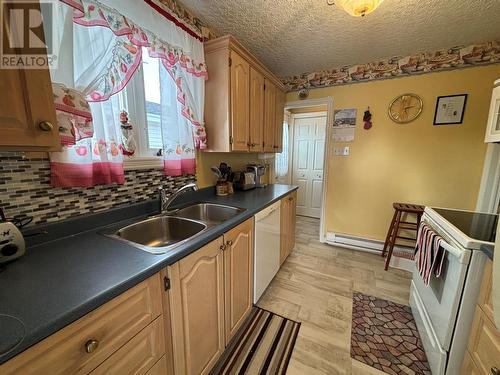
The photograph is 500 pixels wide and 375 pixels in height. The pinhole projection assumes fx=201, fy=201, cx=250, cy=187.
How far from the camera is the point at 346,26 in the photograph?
170cm

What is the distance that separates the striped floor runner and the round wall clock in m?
2.48

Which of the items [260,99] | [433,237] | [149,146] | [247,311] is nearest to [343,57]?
[260,99]

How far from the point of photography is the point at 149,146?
143cm

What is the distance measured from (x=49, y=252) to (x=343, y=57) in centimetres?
293

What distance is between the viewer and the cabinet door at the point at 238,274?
48.3 inches

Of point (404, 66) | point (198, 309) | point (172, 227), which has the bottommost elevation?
point (198, 309)

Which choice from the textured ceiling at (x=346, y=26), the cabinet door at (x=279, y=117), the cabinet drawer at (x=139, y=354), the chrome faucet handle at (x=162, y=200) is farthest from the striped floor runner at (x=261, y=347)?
the textured ceiling at (x=346, y=26)

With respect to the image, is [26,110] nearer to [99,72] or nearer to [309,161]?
[99,72]

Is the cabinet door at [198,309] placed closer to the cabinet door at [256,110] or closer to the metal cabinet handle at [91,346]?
the metal cabinet handle at [91,346]

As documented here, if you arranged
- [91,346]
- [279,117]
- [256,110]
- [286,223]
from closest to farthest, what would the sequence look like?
[91,346] < [256,110] < [286,223] < [279,117]

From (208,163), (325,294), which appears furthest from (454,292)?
(208,163)

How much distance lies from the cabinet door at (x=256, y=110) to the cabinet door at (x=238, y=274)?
99cm

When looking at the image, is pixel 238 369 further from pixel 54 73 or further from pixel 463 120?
pixel 463 120

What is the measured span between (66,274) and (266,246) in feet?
4.31
